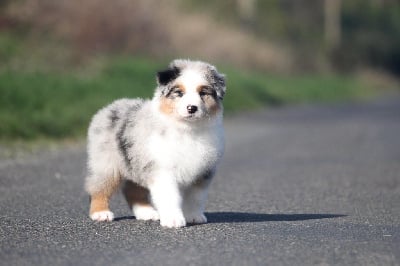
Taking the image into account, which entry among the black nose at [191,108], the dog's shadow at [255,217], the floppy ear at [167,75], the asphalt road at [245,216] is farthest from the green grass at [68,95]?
the black nose at [191,108]

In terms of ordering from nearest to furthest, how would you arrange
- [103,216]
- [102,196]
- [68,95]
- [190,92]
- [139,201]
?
[190,92], [103,216], [102,196], [139,201], [68,95]

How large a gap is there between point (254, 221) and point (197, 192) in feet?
1.95

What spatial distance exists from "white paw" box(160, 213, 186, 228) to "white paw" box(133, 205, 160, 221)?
612 millimetres

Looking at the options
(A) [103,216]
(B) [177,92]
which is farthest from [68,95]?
(B) [177,92]

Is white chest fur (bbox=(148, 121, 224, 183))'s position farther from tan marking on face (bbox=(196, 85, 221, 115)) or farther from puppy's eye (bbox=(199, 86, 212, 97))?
puppy's eye (bbox=(199, 86, 212, 97))

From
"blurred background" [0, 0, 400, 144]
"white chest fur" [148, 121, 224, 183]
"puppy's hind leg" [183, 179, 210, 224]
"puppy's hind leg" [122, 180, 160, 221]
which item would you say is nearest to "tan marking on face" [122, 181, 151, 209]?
"puppy's hind leg" [122, 180, 160, 221]

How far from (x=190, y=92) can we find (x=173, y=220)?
100 cm

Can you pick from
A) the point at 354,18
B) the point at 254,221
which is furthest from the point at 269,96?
the point at 354,18

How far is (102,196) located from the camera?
7980 millimetres

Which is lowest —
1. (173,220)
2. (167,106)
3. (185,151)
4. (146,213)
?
(146,213)

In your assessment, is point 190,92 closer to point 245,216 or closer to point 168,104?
point 168,104

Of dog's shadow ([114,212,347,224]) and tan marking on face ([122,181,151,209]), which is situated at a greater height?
tan marking on face ([122,181,151,209])

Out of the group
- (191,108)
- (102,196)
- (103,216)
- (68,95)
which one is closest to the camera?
(191,108)

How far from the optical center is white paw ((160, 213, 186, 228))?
738cm
